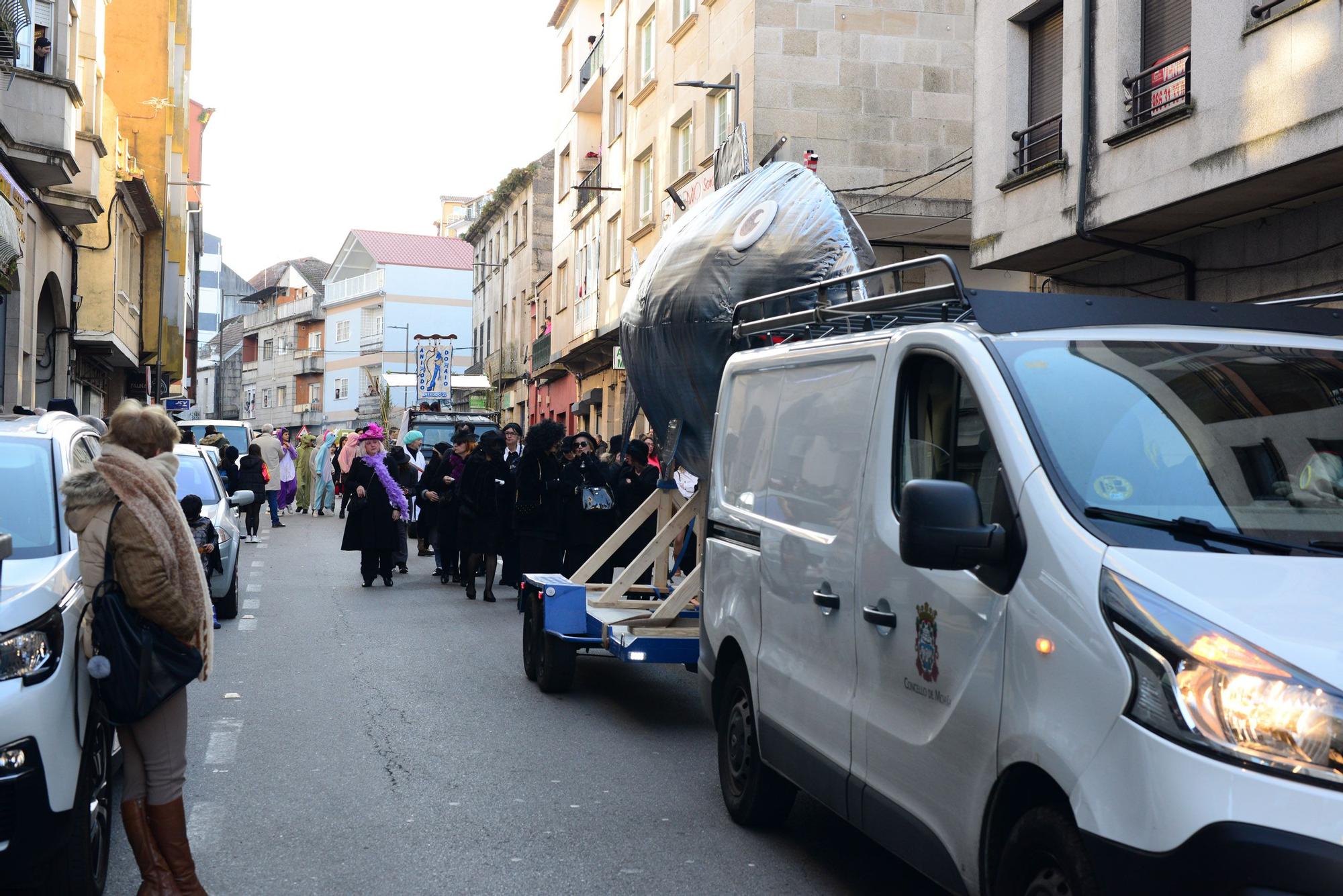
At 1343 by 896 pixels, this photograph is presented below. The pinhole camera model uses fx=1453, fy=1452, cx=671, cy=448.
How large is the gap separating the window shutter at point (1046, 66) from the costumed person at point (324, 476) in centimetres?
1940

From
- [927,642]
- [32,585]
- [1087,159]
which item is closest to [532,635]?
[32,585]

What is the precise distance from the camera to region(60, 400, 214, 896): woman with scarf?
4801mm

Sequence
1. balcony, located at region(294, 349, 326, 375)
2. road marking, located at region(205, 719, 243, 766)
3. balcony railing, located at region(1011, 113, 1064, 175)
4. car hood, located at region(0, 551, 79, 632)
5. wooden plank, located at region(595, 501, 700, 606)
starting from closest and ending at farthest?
car hood, located at region(0, 551, 79, 632)
road marking, located at region(205, 719, 243, 766)
wooden plank, located at region(595, 501, 700, 606)
balcony railing, located at region(1011, 113, 1064, 175)
balcony, located at region(294, 349, 326, 375)

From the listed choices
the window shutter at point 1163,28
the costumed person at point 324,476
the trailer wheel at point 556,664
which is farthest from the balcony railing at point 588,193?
the trailer wheel at point 556,664

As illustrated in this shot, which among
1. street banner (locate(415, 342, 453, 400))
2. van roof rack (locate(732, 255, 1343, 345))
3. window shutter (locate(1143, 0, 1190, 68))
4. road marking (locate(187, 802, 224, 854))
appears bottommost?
road marking (locate(187, 802, 224, 854))

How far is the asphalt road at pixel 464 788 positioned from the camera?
552cm

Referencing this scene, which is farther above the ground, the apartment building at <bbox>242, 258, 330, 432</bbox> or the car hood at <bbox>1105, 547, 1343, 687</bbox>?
the apartment building at <bbox>242, 258, 330, 432</bbox>

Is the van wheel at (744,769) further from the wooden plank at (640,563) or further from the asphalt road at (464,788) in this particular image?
the wooden plank at (640,563)

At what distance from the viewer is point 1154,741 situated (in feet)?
10.1

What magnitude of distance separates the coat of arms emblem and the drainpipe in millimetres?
11538

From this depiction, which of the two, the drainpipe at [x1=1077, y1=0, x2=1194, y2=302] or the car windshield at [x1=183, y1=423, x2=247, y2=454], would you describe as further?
the car windshield at [x1=183, y1=423, x2=247, y2=454]

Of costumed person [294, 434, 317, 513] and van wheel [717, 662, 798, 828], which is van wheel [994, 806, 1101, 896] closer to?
van wheel [717, 662, 798, 828]

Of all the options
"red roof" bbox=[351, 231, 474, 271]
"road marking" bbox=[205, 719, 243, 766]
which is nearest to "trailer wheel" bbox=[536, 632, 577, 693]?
"road marking" bbox=[205, 719, 243, 766]

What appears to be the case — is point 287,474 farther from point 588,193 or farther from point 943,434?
point 943,434
